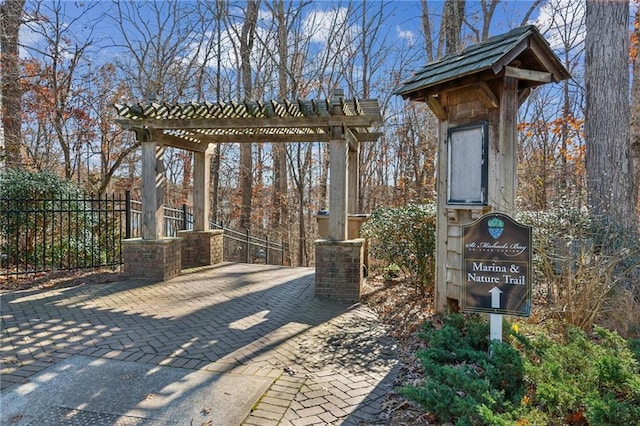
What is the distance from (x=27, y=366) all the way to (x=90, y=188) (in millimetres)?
10409

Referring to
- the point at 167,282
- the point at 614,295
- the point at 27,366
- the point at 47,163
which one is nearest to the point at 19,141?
the point at 47,163

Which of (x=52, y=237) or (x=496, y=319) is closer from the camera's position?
(x=496, y=319)

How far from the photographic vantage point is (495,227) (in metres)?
3.09

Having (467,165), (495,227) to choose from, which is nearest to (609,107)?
(467,165)

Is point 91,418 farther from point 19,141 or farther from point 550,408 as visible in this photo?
point 19,141

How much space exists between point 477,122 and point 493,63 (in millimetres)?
714

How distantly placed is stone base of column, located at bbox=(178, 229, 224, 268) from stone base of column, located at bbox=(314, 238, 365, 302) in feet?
12.1

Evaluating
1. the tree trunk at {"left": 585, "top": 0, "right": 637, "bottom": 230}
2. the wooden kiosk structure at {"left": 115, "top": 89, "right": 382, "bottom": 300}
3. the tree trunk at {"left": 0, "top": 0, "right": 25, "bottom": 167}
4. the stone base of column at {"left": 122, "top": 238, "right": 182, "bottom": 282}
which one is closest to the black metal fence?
the stone base of column at {"left": 122, "top": 238, "right": 182, "bottom": 282}

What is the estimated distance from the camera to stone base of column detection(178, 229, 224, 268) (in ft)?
28.6

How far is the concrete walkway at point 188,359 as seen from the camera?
2.77 m

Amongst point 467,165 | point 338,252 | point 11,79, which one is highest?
point 11,79

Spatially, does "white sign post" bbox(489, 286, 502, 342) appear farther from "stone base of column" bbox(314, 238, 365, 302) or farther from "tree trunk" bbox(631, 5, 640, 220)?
"tree trunk" bbox(631, 5, 640, 220)

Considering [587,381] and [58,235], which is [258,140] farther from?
[587,381]

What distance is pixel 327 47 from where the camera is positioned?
15.0 meters
